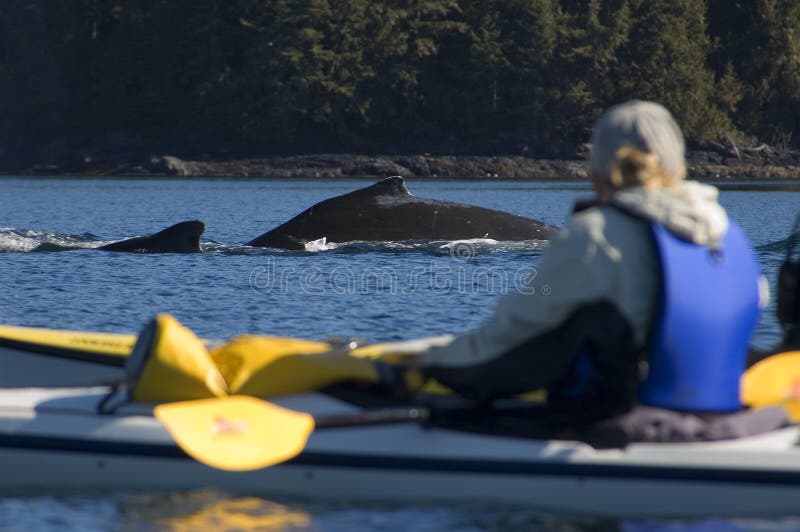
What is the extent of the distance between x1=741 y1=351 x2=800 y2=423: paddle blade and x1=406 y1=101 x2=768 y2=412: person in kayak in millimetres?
970

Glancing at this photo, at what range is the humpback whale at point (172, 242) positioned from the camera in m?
22.3

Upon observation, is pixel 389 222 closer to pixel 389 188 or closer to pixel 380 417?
pixel 389 188

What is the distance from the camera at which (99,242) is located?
24.5 meters

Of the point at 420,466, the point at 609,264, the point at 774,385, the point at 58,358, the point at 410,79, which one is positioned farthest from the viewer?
the point at 410,79

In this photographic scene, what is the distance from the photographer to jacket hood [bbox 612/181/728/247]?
6.76 m

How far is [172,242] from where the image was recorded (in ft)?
73.4

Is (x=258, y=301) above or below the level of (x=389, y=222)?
below

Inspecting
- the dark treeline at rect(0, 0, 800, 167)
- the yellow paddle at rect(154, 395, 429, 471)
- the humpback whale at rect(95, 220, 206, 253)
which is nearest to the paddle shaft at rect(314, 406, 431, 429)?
the yellow paddle at rect(154, 395, 429, 471)

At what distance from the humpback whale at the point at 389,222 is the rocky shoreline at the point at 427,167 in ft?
186

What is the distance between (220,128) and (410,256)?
221ft

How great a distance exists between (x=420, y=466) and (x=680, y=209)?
1813 millimetres

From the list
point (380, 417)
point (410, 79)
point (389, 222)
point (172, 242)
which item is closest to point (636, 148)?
point (380, 417)

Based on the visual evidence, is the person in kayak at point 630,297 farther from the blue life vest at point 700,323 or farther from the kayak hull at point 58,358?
the kayak hull at point 58,358

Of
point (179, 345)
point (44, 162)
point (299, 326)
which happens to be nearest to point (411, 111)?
point (44, 162)
